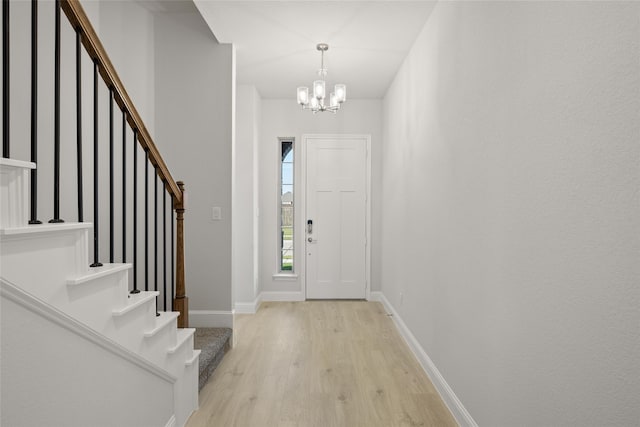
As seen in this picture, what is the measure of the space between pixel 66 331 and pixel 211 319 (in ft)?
7.75

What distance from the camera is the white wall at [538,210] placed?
43.0 inches

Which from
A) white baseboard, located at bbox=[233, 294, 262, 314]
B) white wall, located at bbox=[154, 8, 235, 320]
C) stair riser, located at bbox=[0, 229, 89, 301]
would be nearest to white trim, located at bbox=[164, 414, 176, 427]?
stair riser, located at bbox=[0, 229, 89, 301]

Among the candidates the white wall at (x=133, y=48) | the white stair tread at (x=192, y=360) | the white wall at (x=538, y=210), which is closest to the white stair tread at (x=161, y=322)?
the white stair tread at (x=192, y=360)

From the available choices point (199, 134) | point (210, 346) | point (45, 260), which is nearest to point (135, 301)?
point (45, 260)

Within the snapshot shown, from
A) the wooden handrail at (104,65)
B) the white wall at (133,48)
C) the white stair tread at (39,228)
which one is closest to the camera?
the white stair tread at (39,228)

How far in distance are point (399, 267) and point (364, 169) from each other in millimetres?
1747

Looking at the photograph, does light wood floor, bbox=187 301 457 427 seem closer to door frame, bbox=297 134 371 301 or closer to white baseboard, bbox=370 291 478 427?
white baseboard, bbox=370 291 478 427

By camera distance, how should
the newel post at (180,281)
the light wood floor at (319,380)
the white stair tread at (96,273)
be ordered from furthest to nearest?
the newel post at (180,281) < the light wood floor at (319,380) < the white stair tread at (96,273)

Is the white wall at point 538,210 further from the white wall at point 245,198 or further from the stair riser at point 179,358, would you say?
the white wall at point 245,198

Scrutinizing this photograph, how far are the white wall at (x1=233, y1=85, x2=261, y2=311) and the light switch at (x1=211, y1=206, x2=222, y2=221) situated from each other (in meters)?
1.21

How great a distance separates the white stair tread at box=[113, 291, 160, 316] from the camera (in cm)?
159

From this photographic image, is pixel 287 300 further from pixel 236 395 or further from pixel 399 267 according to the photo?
pixel 236 395

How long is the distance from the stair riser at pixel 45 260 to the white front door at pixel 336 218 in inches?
165

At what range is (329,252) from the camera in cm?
552
